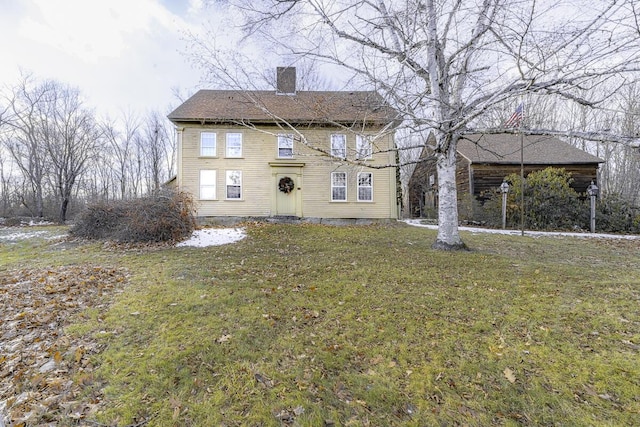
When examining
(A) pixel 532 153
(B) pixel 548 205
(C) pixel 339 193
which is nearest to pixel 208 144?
(C) pixel 339 193

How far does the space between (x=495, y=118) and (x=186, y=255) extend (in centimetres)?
873

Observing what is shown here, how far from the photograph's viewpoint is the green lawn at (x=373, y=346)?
2164mm

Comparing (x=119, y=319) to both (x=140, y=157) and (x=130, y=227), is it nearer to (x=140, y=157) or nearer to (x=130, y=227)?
(x=130, y=227)

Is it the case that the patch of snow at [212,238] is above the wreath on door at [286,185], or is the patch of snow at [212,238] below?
below

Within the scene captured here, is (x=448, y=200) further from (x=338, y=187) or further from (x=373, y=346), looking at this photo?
(x=338, y=187)

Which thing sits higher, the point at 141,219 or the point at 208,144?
the point at 208,144

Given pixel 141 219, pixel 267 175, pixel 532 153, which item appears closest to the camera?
pixel 141 219

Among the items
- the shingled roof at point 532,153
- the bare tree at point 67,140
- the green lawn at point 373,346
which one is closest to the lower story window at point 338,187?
the shingled roof at point 532,153

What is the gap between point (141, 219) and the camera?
898cm

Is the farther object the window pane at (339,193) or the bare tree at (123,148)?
the bare tree at (123,148)

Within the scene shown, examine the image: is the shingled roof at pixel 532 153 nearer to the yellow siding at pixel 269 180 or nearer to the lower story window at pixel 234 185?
the yellow siding at pixel 269 180

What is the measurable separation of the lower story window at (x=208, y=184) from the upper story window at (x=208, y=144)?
0.96m

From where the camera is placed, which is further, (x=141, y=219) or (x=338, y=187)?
(x=338, y=187)

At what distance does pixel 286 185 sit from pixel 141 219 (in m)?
6.96
